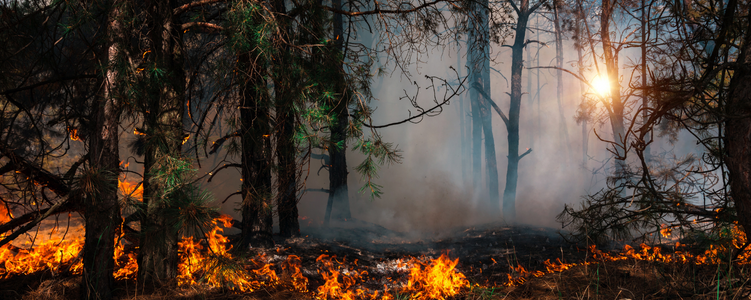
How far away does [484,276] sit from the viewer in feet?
14.8

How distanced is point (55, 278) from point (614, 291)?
4.62 metres

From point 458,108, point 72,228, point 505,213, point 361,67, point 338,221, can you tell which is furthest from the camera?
point 458,108

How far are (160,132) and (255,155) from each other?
1560 millimetres

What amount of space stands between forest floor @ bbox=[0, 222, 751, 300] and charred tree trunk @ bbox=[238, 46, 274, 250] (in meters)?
0.32

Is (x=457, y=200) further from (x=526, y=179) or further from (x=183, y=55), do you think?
(x=183, y=55)

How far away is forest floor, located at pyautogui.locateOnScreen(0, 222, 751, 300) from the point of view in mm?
2521

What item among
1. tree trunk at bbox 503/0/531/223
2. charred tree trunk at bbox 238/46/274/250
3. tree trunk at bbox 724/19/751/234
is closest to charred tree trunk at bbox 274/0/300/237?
charred tree trunk at bbox 238/46/274/250

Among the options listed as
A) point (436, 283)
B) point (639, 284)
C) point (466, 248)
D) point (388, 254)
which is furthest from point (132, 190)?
point (466, 248)

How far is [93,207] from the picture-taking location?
2.54 meters

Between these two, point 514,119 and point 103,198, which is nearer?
point 103,198

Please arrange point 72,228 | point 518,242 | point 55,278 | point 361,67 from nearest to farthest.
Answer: point 55,278 → point 361,67 → point 518,242 → point 72,228

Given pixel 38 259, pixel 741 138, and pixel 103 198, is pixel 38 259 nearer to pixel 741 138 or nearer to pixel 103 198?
pixel 103 198

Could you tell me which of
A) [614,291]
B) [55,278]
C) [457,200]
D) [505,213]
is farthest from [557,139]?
[55,278]

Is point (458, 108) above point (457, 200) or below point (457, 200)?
above
